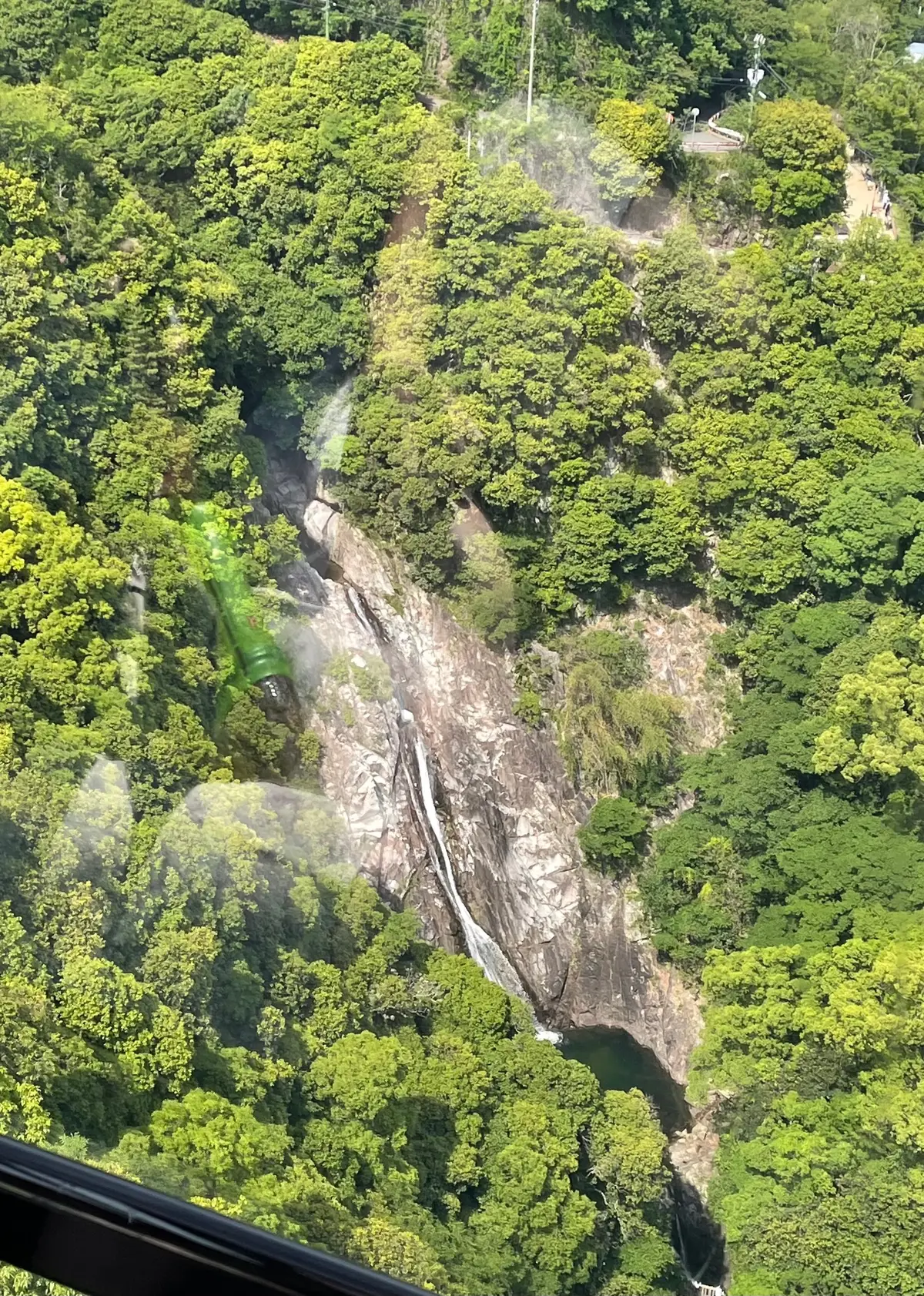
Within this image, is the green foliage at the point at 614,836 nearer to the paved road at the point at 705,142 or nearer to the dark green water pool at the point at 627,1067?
Result: the dark green water pool at the point at 627,1067

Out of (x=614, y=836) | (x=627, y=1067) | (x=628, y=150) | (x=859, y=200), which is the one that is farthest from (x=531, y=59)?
(x=627, y=1067)

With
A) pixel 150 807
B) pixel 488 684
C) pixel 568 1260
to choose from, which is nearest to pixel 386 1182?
pixel 568 1260

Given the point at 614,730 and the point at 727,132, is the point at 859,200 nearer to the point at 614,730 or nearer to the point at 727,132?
the point at 727,132

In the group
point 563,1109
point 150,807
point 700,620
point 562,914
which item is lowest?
point 562,914

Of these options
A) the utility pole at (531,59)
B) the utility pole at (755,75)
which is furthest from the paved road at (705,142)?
the utility pole at (531,59)

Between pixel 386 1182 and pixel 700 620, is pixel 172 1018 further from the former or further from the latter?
pixel 700 620


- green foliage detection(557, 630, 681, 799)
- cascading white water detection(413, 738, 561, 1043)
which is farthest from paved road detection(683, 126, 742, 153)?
cascading white water detection(413, 738, 561, 1043)
